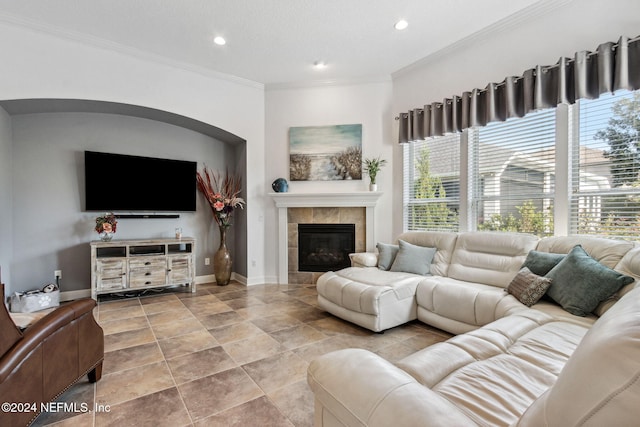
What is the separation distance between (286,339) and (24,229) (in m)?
3.46

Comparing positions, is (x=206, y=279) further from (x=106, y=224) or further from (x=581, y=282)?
(x=581, y=282)

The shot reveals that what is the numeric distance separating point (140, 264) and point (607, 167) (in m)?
5.15

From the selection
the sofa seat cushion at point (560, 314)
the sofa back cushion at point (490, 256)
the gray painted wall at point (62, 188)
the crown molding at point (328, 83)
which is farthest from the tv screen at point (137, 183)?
the sofa seat cushion at point (560, 314)

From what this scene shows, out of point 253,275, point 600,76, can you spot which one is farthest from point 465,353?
point 253,275

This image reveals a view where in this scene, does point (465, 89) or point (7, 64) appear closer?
point (7, 64)

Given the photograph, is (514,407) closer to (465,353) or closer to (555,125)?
(465,353)

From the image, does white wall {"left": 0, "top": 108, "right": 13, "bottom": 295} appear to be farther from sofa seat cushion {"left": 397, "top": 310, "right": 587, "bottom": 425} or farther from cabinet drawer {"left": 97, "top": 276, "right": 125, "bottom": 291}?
Answer: sofa seat cushion {"left": 397, "top": 310, "right": 587, "bottom": 425}

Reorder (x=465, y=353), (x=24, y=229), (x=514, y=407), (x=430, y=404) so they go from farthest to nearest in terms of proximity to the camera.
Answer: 1. (x=24, y=229)
2. (x=465, y=353)
3. (x=514, y=407)
4. (x=430, y=404)

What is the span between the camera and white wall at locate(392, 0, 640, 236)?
8.41ft

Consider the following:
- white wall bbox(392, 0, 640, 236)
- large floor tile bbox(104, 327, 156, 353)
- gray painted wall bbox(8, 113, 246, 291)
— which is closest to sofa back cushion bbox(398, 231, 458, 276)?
white wall bbox(392, 0, 640, 236)

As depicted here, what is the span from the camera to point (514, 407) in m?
1.04

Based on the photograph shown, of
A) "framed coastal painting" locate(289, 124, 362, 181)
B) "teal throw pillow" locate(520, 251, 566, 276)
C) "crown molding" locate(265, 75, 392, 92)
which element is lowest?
"teal throw pillow" locate(520, 251, 566, 276)

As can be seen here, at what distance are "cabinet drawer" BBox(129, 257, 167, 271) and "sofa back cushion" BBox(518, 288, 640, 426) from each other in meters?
4.26

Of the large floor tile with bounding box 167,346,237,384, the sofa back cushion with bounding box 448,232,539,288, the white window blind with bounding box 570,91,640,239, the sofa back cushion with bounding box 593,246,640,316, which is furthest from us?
the sofa back cushion with bounding box 448,232,539,288
